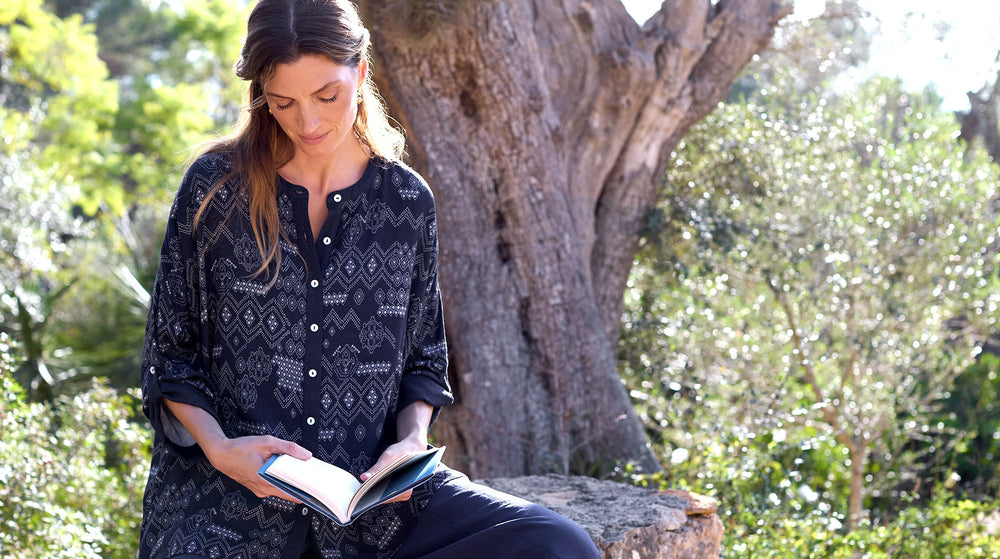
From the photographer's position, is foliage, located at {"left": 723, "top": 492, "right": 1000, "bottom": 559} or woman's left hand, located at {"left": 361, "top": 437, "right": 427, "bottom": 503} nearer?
woman's left hand, located at {"left": 361, "top": 437, "right": 427, "bottom": 503}

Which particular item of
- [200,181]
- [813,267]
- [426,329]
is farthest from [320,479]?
[813,267]

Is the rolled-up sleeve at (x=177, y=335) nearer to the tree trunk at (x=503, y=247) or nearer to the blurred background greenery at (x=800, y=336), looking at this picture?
the blurred background greenery at (x=800, y=336)

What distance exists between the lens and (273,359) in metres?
Answer: 2.13

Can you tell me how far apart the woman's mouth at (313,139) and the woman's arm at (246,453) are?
0.74m

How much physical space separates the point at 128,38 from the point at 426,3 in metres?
22.4

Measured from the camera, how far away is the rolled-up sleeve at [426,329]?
239 cm

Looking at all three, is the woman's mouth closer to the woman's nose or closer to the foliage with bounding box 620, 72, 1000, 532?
the woman's nose

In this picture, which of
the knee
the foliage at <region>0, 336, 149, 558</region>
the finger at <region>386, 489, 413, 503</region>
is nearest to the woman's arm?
the finger at <region>386, 489, 413, 503</region>

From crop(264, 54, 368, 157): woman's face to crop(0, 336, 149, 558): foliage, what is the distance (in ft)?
5.98

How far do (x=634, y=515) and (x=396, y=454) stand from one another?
3.78 feet

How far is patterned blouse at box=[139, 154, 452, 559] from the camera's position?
6.66 ft

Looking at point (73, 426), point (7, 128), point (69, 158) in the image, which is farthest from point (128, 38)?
point (73, 426)

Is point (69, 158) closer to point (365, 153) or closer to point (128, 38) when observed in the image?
point (128, 38)

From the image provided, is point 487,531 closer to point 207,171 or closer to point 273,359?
point 273,359
